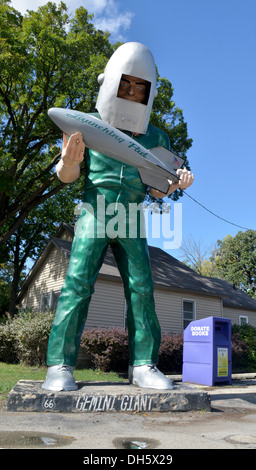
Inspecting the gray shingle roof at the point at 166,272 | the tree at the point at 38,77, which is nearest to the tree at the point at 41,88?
the tree at the point at 38,77

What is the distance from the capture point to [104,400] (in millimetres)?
3434

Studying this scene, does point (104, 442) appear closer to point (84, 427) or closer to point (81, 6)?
point (84, 427)

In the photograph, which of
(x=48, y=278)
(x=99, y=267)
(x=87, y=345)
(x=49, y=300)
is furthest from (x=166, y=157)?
(x=48, y=278)

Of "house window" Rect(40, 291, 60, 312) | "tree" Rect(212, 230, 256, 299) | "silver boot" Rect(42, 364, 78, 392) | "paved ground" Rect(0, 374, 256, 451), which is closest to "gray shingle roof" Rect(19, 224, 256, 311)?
"house window" Rect(40, 291, 60, 312)

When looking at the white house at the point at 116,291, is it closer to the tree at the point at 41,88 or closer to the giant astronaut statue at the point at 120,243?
the tree at the point at 41,88

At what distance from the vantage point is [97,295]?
1256cm

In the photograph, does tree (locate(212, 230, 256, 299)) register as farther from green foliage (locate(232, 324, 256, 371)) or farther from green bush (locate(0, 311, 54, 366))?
green bush (locate(0, 311, 54, 366))

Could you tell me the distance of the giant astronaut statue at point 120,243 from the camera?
3836 mm

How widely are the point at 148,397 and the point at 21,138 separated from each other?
11.8 metres

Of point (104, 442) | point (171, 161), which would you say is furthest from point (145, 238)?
point (104, 442)

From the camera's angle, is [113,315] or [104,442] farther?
[113,315]

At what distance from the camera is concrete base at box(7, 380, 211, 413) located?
334 cm

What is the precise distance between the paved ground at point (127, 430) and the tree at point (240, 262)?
32252 millimetres

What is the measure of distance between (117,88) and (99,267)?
1.98 metres
